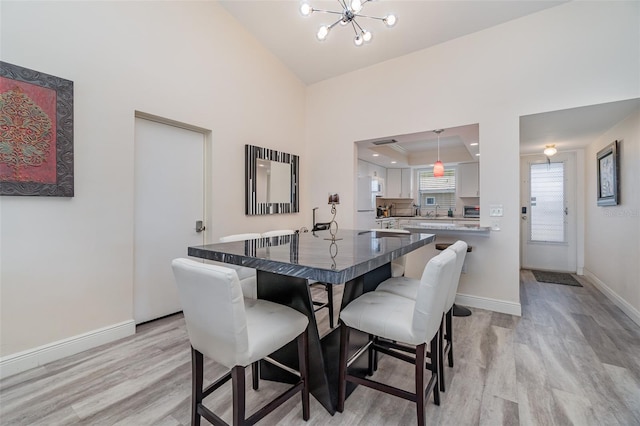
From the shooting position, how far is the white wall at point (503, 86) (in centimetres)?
270

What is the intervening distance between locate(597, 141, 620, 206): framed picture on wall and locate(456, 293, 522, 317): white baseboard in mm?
1770

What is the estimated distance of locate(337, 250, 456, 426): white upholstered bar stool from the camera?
4.35ft

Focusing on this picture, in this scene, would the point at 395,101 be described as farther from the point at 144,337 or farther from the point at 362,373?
the point at 144,337

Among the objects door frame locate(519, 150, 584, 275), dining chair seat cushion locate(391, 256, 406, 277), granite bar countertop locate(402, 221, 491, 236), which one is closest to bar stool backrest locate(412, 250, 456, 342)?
dining chair seat cushion locate(391, 256, 406, 277)

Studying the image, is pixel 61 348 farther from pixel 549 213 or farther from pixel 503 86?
pixel 549 213

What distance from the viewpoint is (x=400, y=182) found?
289 inches

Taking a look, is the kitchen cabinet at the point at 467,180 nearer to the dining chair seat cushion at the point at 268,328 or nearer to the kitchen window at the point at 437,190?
the kitchen window at the point at 437,190

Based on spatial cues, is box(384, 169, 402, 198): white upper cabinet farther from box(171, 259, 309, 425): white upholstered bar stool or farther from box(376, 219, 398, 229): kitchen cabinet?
box(171, 259, 309, 425): white upholstered bar stool

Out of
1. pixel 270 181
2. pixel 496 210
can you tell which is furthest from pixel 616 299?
pixel 270 181

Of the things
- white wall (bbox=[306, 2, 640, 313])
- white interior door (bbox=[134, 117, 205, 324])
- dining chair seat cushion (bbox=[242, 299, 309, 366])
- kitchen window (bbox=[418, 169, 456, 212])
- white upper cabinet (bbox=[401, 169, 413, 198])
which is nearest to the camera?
dining chair seat cushion (bbox=[242, 299, 309, 366])

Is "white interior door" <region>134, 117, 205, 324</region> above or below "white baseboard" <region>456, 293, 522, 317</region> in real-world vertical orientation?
above

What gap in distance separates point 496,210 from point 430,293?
2.47 metres

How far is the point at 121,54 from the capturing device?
2543 mm

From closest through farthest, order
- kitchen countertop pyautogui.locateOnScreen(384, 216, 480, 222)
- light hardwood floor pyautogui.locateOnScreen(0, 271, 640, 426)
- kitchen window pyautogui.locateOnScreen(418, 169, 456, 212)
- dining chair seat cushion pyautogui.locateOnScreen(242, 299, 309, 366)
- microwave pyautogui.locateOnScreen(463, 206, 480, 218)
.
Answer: dining chair seat cushion pyautogui.locateOnScreen(242, 299, 309, 366) → light hardwood floor pyautogui.locateOnScreen(0, 271, 640, 426) → kitchen countertop pyautogui.locateOnScreen(384, 216, 480, 222) → microwave pyautogui.locateOnScreen(463, 206, 480, 218) → kitchen window pyautogui.locateOnScreen(418, 169, 456, 212)
